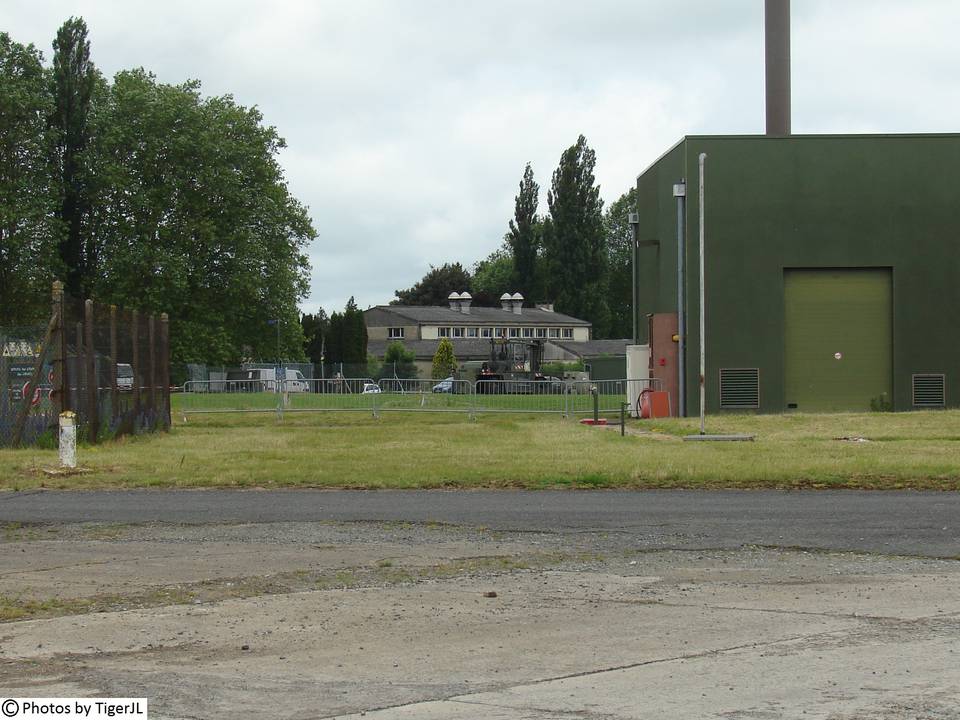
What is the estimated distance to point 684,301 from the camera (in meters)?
36.0

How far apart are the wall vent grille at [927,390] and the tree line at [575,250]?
71.4 meters

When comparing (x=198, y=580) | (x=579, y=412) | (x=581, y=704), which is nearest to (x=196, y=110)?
(x=579, y=412)

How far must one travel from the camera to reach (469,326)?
119 metres

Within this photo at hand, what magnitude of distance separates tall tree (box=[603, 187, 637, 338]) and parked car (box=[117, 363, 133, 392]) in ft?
319

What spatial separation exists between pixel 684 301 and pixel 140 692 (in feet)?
101

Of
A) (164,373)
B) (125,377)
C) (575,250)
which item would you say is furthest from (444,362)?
(125,377)

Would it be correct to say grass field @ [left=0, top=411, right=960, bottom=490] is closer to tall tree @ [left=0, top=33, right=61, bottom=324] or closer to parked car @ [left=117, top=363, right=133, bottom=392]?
parked car @ [left=117, top=363, right=133, bottom=392]

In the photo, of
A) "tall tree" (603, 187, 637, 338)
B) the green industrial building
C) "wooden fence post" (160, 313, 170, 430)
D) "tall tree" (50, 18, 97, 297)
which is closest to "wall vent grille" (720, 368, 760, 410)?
the green industrial building

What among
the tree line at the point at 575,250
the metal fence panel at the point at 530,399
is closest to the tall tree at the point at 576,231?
the tree line at the point at 575,250

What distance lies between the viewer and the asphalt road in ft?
38.8

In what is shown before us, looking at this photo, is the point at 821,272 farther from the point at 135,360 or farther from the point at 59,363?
the point at 59,363

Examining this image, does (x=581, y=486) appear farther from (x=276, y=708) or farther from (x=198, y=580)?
(x=276, y=708)

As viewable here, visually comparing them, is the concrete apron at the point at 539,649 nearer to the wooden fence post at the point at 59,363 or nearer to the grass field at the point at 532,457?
the grass field at the point at 532,457

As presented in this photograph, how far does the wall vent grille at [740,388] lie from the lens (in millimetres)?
36031
